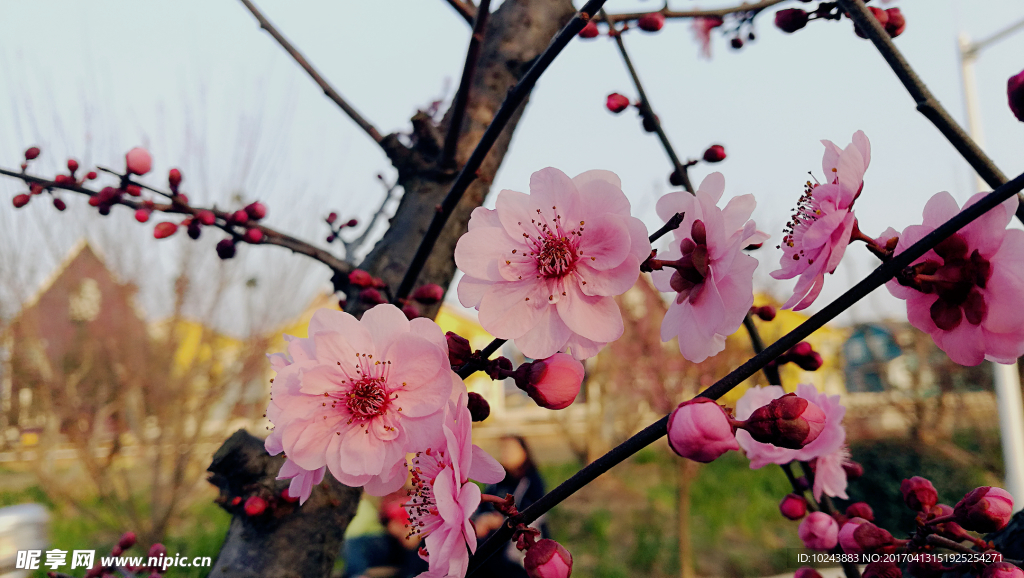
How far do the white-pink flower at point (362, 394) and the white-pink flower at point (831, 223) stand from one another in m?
0.34

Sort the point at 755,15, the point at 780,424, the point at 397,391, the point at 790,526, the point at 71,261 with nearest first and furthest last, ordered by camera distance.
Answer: the point at 780,424
the point at 397,391
the point at 755,15
the point at 71,261
the point at 790,526

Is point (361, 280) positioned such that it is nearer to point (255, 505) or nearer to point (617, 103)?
point (255, 505)

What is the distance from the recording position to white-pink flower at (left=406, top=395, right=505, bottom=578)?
0.46 metres

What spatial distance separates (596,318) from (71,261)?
7033 millimetres

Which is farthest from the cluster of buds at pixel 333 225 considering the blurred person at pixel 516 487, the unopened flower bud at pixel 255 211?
the blurred person at pixel 516 487

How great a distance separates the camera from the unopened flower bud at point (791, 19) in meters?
0.89

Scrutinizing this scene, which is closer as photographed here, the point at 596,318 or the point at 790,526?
the point at 596,318

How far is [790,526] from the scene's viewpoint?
6.25m

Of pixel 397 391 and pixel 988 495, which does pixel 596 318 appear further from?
pixel 988 495

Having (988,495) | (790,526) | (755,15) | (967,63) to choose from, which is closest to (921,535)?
(988,495)

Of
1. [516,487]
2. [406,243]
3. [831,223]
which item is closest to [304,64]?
[406,243]

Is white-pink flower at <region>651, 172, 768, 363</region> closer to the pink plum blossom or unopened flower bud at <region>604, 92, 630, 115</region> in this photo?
the pink plum blossom

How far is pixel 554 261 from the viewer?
0.61 meters

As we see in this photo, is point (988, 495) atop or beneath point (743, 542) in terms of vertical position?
atop
